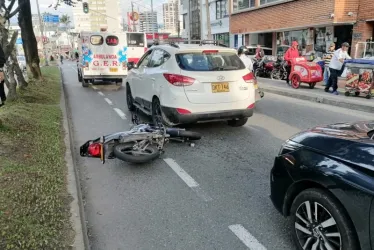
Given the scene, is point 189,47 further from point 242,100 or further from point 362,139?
point 362,139

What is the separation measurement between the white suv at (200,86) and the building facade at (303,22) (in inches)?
477

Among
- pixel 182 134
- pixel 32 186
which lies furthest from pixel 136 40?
pixel 32 186

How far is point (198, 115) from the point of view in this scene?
641 centimetres

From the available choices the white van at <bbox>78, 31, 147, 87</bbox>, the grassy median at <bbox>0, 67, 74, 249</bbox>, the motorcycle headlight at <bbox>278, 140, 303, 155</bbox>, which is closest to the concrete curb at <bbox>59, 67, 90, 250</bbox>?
the grassy median at <bbox>0, 67, 74, 249</bbox>

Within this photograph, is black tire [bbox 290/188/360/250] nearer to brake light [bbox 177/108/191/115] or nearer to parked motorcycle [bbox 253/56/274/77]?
brake light [bbox 177/108/191/115]

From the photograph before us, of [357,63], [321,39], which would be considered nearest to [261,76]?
[321,39]

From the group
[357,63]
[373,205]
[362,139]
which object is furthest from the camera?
[357,63]

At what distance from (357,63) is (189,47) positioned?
619 centimetres

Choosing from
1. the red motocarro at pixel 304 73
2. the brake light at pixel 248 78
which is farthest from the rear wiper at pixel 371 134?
the red motocarro at pixel 304 73

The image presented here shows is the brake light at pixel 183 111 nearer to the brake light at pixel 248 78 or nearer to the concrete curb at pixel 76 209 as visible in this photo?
the brake light at pixel 248 78

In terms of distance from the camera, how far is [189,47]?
677cm

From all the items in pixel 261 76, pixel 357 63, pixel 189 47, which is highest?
pixel 189 47

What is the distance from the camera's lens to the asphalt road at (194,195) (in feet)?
11.1

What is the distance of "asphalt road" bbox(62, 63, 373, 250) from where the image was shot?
338 cm
